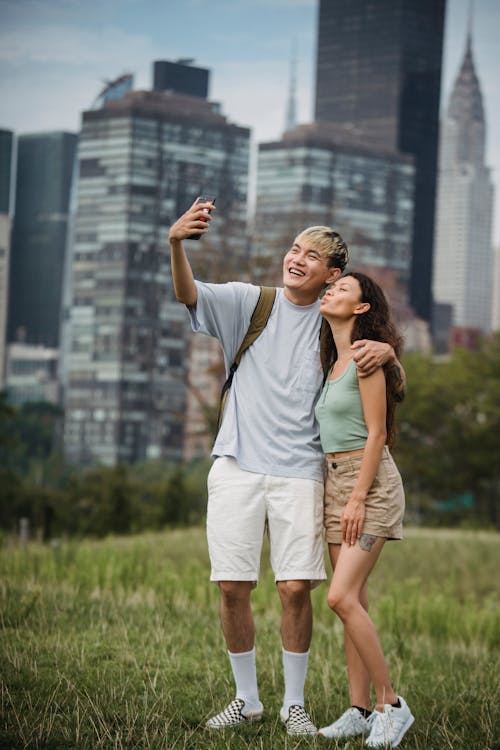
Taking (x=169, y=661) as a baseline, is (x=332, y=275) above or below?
above

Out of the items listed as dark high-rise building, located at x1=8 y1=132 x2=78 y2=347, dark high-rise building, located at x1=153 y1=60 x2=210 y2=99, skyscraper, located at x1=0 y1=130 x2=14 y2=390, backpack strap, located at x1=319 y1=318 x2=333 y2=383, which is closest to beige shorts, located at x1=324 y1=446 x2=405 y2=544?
backpack strap, located at x1=319 y1=318 x2=333 y2=383

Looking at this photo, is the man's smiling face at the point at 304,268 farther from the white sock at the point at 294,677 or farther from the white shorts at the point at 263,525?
the white sock at the point at 294,677

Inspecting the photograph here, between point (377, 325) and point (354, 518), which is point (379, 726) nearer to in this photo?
point (354, 518)

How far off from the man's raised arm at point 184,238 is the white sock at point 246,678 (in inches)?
48.2

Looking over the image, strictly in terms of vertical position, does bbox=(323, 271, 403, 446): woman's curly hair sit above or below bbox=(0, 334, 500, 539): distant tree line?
above

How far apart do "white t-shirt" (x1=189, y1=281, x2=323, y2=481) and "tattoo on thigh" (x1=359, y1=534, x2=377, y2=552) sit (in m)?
0.29

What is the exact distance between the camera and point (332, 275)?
474 cm

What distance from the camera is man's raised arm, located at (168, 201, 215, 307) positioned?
4418mm

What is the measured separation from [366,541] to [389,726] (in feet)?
1.94

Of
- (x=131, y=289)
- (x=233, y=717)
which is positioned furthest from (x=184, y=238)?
(x=131, y=289)

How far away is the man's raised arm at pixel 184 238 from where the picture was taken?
14.5 ft

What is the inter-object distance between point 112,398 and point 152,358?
12.2ft

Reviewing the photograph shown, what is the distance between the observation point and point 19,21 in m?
Result: 89.4

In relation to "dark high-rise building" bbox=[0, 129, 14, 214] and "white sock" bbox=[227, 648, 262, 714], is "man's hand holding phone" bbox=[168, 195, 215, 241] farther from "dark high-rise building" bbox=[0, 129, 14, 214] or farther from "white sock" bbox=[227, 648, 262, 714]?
"dark high-rise building" bbox=[0, 129, 14, 214]
